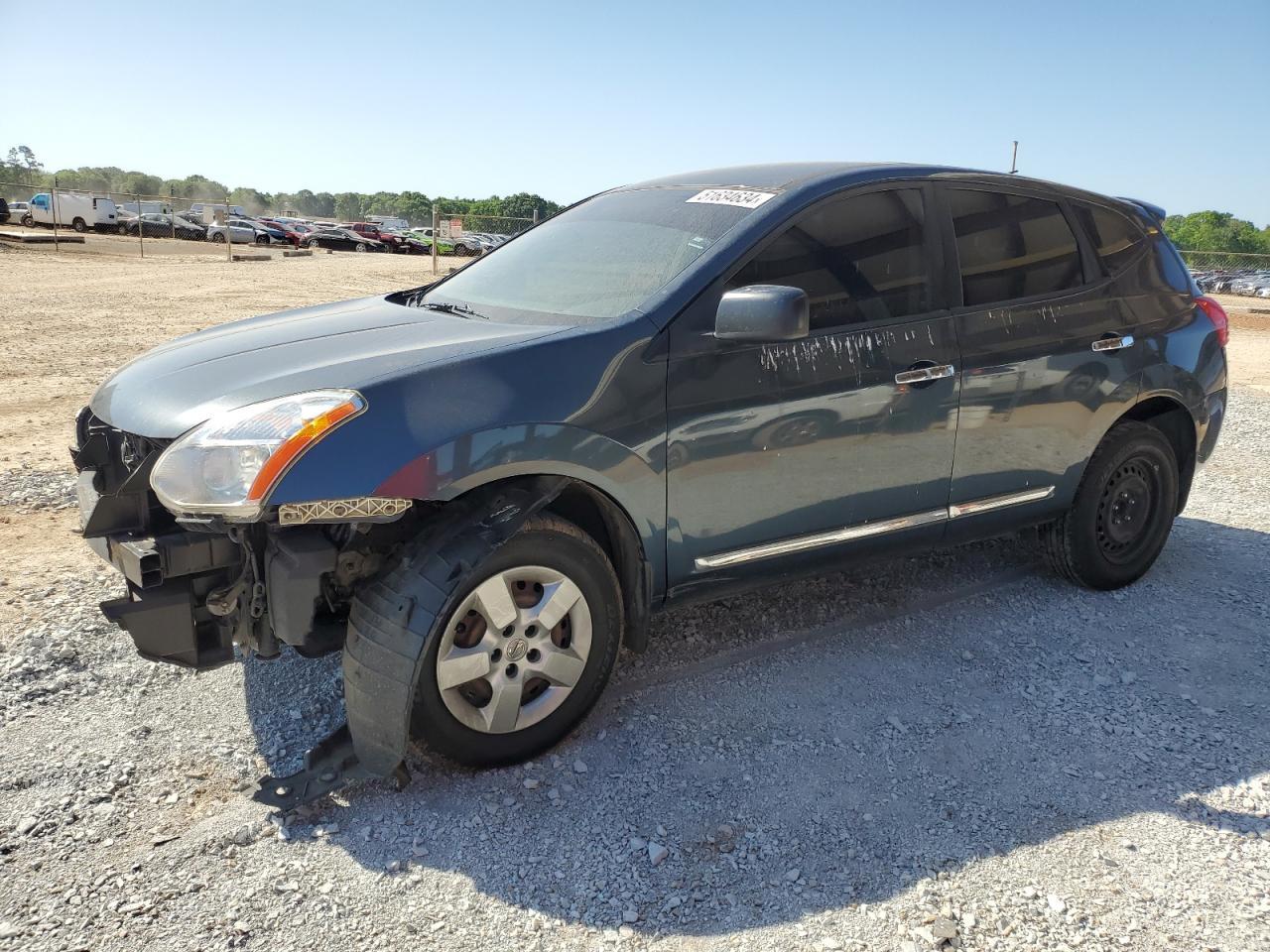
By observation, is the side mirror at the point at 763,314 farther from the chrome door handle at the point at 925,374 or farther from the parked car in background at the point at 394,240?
the parked car in background at the point at 394,240

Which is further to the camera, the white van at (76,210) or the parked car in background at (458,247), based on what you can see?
the parked car in background at (458,247)

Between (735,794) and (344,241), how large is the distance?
50.1m

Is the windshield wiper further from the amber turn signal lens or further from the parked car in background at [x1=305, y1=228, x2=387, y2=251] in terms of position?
the parked car in background at [x1=305, y1=228, x2=387, y2=251]

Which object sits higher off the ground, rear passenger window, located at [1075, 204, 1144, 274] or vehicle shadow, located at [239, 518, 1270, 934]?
rear passenger window, located at [1075, 204, 1144, 274]

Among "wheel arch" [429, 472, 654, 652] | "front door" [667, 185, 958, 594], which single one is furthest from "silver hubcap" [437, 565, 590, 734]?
"front door" [667, 185, 958, 594]

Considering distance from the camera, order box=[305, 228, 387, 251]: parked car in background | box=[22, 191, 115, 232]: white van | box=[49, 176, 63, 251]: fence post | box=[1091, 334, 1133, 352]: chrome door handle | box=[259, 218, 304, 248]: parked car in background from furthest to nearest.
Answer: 1. box=[305, 228, 387, 251]: parked car in background
2. box=[259, 218, 304, 248]: parked car in background
3. box=[22, 191, 115, 232]: white van
4. box=[49, 176, 63, 251]: fence post
5. box=[1091, 334, 1133, 352]: chrome door handle

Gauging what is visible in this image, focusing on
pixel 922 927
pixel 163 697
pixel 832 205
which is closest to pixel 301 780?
pixel 163 697

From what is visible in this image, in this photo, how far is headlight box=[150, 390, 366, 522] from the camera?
2.56 metres

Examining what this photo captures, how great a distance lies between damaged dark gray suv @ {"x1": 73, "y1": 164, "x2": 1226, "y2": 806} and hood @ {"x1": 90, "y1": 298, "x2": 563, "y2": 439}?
0.02 meters

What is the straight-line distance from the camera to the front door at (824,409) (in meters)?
3.18

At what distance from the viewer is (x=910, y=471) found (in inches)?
145

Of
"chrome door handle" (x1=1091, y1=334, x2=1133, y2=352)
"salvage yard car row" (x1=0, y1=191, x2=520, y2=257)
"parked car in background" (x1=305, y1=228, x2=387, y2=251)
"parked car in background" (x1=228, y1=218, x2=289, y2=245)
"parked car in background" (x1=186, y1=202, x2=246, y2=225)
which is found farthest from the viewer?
"parked car in background" (x1=186, y1=202, x2=246, y2=225)

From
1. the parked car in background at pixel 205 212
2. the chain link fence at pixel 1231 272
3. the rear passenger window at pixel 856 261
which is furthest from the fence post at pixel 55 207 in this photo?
the chain link fence at pixel 1231 272

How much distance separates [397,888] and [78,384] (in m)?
7.78
